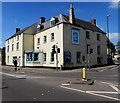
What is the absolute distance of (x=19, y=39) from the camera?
108ft

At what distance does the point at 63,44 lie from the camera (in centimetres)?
2234

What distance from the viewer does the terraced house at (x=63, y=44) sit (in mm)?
23000

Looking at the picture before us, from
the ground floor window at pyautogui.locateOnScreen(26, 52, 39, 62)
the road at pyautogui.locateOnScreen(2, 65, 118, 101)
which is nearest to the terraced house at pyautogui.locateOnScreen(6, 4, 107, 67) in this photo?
the ground floor window at pyautogui.locateOnScreen(26, 52, 39, 62)

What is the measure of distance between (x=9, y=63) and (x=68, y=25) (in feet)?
75.6

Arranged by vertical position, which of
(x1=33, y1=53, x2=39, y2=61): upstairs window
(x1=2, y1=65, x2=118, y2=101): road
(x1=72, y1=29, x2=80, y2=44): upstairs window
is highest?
(x1=72, y1=29, x2=80, y2=44): upstairs window

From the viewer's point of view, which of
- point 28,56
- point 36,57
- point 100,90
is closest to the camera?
point 100,90

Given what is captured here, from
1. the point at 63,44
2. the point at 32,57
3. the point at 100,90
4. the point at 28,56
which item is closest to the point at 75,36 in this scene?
the point at 63,44

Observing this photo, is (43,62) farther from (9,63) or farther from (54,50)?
(9,63)

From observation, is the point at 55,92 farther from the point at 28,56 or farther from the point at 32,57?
the point at 28,56

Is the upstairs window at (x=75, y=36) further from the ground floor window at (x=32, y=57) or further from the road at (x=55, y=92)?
the road at (x=55, y=92)

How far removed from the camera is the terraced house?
23000 millimetres

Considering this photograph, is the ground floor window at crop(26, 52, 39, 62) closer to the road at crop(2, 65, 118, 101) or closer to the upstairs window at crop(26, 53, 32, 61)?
the upstairs window at crop(26, 53, 32, 61)

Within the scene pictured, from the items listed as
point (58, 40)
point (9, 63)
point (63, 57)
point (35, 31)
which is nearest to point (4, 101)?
point (63, 57)

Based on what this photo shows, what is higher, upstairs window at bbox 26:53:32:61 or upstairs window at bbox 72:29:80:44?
upstairs window at bbox 72:29:80:44
